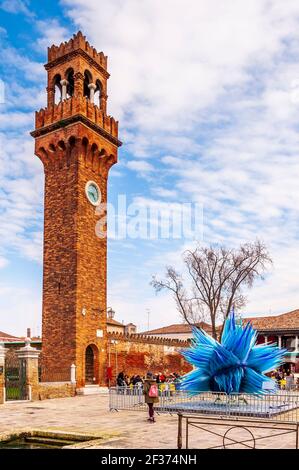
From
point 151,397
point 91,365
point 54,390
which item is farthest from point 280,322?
point 151,397

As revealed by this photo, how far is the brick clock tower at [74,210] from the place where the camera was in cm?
2556

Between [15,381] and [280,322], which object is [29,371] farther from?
[280,322]

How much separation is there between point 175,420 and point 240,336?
3727 millimetres

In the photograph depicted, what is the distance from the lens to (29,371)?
20281 mm

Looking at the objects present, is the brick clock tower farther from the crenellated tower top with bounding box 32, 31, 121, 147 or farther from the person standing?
the person standing

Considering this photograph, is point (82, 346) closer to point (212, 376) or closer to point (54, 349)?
point (54, 349)

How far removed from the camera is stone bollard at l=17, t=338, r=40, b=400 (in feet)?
66.7

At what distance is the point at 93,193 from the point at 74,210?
2.06m

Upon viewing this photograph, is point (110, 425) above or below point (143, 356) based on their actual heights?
above

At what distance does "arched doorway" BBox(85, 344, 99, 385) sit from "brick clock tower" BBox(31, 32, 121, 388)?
50mm

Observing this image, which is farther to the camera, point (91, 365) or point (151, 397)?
point (91, 365)

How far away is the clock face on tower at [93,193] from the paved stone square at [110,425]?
→ 11.5 metres
